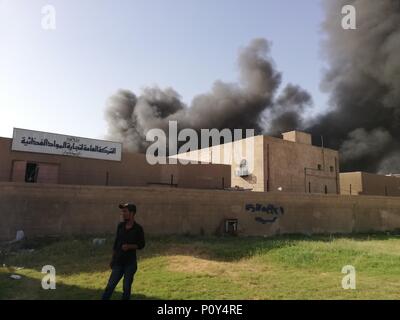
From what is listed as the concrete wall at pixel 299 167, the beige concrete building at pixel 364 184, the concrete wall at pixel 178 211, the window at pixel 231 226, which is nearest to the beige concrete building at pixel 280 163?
the concrete wall at pixel 299 167

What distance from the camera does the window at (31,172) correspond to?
17.3 metres

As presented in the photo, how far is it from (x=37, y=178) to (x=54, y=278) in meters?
10.6

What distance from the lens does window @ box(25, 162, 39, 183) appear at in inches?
682

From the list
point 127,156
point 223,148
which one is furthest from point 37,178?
point 223,148

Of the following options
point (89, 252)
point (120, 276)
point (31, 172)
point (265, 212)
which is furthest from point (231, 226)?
point (120, 276)

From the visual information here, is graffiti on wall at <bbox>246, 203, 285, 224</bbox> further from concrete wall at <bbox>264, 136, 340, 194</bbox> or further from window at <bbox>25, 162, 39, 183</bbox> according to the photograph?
window at <bbox>25, 162, 39, 183</bbox>

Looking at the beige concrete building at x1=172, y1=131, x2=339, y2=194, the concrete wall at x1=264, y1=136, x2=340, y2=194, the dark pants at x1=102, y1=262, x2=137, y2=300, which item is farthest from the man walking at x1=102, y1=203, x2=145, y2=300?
the concrete wall at x1=264, y1=136, x2=340, y2=194

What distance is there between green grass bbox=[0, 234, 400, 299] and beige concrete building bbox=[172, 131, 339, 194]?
1297 centimetres

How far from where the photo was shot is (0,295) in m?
6.78

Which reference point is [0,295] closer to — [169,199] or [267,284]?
[267,284]

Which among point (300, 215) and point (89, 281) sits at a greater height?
point (300, 215)

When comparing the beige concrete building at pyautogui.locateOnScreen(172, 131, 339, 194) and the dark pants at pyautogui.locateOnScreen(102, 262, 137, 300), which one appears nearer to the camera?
the dark pants at pyautogui.locateOnScreen(102, 262, 137, 300)

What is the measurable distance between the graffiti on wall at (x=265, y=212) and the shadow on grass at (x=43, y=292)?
11.5m

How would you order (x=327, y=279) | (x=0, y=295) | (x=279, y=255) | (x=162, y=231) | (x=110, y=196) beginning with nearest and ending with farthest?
(x=0, y=295) → (x=327, y=279) → (x=279, y=255) → (x=110, y=196) → (x=162, y=231)
